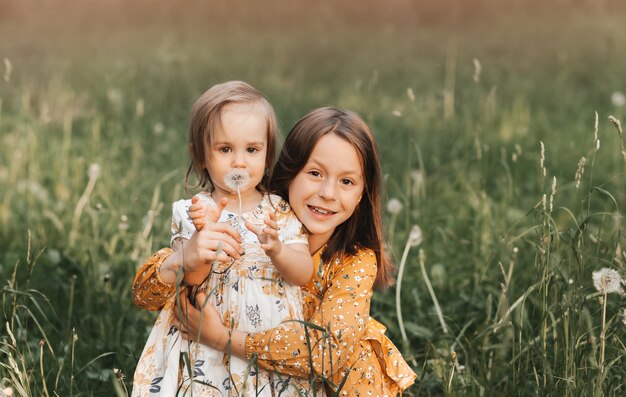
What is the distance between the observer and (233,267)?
88.5 inches

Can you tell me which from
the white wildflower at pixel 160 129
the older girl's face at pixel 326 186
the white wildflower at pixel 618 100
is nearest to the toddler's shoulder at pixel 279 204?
the older girl's face at pixel 326 186

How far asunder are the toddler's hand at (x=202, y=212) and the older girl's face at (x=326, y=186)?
1.19ft

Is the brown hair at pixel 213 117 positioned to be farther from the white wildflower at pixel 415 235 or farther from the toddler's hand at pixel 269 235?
the white wildflower at pixel 415 235

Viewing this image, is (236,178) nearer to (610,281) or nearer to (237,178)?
(237,178)

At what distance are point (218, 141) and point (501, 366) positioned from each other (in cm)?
123

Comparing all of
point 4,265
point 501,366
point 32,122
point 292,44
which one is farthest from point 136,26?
point 501,366

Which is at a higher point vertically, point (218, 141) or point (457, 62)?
point (218, 141)

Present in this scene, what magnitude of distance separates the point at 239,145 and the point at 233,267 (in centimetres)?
30

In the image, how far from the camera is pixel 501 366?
9.30 feet

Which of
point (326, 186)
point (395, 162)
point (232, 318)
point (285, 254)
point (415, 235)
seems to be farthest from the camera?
point (395, 162)

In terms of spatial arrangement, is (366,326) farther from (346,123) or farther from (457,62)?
(457,62)

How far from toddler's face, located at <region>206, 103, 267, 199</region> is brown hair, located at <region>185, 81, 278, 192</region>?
0.6 inches

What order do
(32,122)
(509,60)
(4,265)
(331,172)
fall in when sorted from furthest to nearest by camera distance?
(509,60), (32,122), (4,265), (331,172)

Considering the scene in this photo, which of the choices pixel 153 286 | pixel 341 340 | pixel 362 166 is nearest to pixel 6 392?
pixel 153 286
